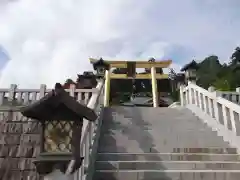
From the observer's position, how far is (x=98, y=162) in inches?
172

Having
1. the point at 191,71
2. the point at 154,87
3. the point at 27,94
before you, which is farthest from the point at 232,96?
the point at 154,87

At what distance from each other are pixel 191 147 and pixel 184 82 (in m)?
4.49

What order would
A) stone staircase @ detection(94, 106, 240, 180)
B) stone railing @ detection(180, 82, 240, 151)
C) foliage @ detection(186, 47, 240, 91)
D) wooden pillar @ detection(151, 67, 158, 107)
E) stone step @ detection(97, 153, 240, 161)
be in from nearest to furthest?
1. stone staircase @ detection(94, 106, 240, 180)
2. stone step @ detection(97, 153, 240, 161)
3. stone railing @ detection(180, 82, 240, 151)
4. wooden pillar @ detection(151, 67, 158, 107)
5. foliage @ detection(186, 47, 240, 91)

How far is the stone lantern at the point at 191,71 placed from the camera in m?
8.73

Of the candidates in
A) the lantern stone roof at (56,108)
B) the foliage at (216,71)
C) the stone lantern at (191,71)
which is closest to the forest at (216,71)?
the foliage at (216,71)

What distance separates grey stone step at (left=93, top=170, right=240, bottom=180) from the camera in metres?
4.11

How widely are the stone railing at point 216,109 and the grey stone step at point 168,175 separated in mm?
1191

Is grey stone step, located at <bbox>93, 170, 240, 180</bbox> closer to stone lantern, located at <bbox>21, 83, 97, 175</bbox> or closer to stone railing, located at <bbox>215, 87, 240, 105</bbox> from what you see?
stone lantern, located at <bbox>21, 83, 97, 175</bbox>

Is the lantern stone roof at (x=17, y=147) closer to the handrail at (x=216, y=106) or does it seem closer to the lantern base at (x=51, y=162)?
the lantern base at (x=51, y=162)

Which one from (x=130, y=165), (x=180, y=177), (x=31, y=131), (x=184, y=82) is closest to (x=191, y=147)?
(x=180, y=177)

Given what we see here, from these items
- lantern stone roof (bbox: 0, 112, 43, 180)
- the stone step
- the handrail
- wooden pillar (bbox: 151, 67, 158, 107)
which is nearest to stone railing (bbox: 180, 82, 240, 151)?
the handrail

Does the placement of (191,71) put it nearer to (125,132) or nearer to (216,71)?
(125,132)

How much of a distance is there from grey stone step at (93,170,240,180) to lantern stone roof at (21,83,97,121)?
2.06 meters

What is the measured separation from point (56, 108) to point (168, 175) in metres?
2.61
